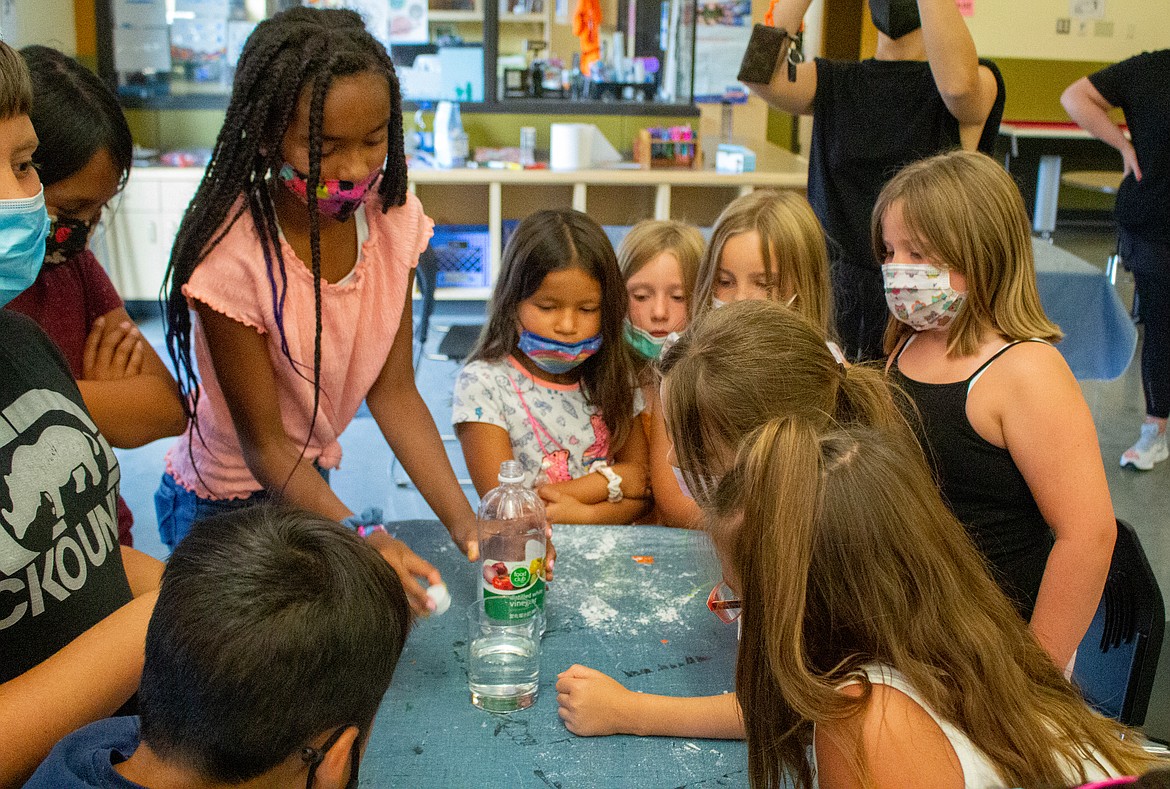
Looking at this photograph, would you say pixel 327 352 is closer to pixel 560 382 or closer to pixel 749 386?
pixel 560 382

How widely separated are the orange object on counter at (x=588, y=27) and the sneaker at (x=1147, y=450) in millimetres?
3283

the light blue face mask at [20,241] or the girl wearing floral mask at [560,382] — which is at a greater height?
the light blue face mask at [20,241]

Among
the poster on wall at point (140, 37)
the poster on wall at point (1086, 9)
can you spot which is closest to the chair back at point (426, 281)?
the poster on wall at point (140, 37)

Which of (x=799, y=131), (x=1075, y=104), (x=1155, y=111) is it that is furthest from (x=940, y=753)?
(x=799, y=131)

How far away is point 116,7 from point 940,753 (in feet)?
19.7

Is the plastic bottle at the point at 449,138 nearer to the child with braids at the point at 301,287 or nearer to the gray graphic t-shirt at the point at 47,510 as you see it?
the child with braids at the point at 301,287

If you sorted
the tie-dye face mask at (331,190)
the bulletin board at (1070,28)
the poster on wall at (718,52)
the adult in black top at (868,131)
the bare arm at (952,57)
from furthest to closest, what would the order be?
1. the bulletin board at (1070,28)
2. the poster on wall at (718,52)
3. the adult in black top at (868,131)
4. the bare arm at (952,57)
5. the tie-dye face mask at (331,190)

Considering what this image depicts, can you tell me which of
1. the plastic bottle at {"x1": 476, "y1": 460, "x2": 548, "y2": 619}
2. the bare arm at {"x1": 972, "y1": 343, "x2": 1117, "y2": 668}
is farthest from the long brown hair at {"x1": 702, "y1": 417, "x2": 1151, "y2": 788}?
the bare arm at {"x1": 972, "y1": 343, "x2": 1117, "y2": 668}

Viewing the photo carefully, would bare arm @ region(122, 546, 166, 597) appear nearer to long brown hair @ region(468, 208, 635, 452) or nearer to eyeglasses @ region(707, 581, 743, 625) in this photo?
eyeglasses @ region(707, 581, 743, 625)

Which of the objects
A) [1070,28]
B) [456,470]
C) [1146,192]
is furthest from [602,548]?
[1070,28]

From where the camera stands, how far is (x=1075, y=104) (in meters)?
3.89

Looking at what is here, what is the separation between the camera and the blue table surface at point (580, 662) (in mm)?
1081

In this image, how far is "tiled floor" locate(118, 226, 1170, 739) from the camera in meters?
3.39

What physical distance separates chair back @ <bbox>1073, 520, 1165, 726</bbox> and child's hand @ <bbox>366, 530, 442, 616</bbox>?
83 cm
